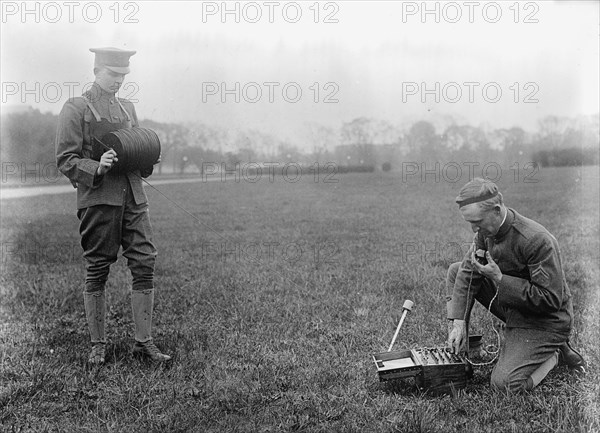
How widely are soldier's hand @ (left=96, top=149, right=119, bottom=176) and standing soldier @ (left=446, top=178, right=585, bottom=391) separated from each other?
9.04ft

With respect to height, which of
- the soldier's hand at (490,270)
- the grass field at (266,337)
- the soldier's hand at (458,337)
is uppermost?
the soldier's hand at (490,270)

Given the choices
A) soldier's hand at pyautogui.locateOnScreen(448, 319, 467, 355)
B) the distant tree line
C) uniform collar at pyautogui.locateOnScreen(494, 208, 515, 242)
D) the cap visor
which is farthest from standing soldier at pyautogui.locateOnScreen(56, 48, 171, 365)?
the distant tree line

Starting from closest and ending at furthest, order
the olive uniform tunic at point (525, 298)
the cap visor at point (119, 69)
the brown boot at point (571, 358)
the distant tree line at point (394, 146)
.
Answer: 1. the olive uniform tunic at point (525, 298)
2. the brown boot at point (571, 358)
3. the cap visor at point (119, 69)
4. the distant tree line at point (394, 146)

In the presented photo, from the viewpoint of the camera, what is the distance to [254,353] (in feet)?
16.4

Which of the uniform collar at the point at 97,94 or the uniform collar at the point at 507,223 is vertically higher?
the uniform collar at the point at 97,94

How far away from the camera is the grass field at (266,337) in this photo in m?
3.80

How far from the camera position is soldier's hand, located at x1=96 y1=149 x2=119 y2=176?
15.2 ft

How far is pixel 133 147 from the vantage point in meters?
4.79

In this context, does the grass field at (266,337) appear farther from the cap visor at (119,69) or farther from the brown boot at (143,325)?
the cap visor at (119,69)

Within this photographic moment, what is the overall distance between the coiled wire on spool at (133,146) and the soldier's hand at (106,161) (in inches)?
2.7

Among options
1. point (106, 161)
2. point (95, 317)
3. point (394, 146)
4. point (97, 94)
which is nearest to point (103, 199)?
point (106, 161)

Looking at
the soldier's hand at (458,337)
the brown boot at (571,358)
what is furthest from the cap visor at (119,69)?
the brown boot at (571,358)

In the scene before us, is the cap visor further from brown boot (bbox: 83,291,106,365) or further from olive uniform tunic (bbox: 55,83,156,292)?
brown boot (bbox: 83,291,106,365)

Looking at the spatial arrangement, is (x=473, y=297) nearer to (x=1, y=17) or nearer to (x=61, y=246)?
(x=1, y=17)
